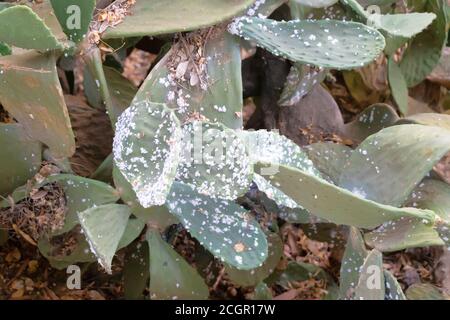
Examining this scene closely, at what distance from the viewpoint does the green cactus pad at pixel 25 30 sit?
703 millimetres

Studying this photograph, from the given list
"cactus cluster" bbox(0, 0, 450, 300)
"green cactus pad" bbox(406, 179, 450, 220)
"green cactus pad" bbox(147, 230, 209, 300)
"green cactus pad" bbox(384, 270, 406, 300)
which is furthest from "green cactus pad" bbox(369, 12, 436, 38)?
"green cactus pad" bbox(147, 230, 209, 300)

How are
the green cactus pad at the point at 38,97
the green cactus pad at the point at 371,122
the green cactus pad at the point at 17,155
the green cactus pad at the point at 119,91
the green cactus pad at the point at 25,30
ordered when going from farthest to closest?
the green cactus pad at the point at 371,122 < the green cactus pad at the point at 119,91 < the green cactus pad at the point at 17,155 < the green cactus pad at the point at 38,97 < the green cactus pad at the point at 25,30

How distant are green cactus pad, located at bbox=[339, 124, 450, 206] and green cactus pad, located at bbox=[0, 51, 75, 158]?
40 centimetres

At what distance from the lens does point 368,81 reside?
1445 millimetres

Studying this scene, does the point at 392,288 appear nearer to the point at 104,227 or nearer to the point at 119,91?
the point at 104,227

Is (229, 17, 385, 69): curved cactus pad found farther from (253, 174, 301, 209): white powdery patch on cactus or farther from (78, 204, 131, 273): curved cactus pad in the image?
(78, 204, 131, 273): curved cactus pad

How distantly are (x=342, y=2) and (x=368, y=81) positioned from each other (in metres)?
0.48

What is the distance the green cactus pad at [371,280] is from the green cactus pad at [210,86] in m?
0.25

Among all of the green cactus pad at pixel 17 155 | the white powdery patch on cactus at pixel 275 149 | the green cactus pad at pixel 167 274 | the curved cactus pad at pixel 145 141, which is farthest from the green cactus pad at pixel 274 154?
the green cactus pad at pixel 17 155

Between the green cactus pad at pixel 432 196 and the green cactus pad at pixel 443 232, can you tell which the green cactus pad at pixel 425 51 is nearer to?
the green cactus pad at pixel 432 196

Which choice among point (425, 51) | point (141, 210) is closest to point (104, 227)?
point (141, 210)

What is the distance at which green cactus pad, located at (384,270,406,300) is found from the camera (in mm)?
884

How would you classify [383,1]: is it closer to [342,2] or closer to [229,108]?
[342,2]

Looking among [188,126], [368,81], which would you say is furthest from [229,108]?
[368,81]
